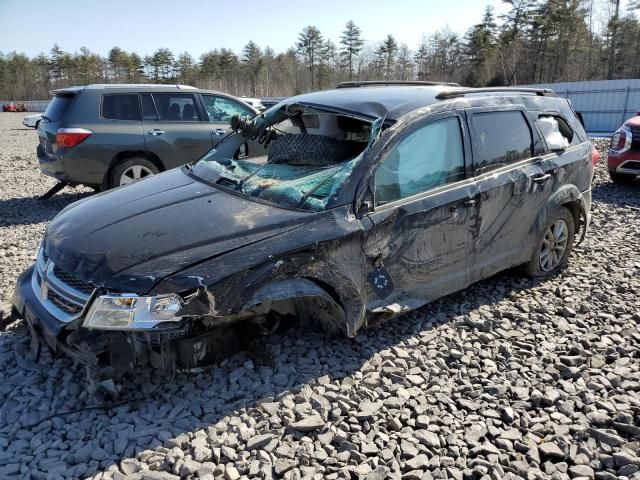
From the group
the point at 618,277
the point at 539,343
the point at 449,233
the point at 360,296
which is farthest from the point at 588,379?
the point at 618,277

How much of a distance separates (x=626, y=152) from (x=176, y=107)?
25.4 ft

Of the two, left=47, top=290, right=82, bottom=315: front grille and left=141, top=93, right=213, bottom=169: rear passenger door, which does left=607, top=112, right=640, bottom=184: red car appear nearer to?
left=141, top=93, right=213, bottom=169: rear passenger door

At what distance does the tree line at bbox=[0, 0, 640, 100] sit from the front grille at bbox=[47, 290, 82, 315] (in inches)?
1864

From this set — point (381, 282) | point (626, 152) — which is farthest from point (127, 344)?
point (626, 152)

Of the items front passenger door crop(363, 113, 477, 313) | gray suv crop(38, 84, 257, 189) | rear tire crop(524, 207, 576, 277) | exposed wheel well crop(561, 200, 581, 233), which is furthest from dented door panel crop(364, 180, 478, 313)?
gray suv crop(38, 84, 257, 189)

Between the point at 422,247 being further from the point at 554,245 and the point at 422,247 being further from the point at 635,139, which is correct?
the point at 635,139

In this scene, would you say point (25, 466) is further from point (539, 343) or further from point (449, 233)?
point (539, 343)

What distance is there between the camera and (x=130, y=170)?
7.55 m

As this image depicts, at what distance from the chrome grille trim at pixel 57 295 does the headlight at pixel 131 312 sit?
0.13 m

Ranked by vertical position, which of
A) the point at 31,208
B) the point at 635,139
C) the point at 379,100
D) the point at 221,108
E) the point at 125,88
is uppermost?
the point at 125,88

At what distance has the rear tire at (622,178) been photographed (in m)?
8.82

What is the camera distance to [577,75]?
48594 millimetres

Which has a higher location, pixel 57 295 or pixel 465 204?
pixel 465 204

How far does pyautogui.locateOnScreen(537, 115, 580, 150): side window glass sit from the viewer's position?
4500mm
